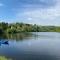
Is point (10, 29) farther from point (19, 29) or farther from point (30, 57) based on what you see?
point (30, 57)

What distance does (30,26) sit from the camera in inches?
351

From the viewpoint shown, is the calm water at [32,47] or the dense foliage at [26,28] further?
the dense foliage at [26,28]

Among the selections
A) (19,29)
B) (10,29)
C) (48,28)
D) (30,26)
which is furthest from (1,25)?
(48,28)

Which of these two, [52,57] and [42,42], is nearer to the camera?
[52,57]

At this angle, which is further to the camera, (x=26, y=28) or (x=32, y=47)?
(x=32, y=47)

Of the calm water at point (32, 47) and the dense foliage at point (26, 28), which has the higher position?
the dense foliage at point (26, 28)

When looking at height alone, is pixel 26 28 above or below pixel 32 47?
above

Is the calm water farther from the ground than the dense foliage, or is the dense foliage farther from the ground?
the dense foliage

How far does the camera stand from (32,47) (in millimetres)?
9953

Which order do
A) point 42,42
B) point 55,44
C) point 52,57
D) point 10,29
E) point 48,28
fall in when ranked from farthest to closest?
1. point 42,42
2. point 55,44
3. point 10,29
4. point 48,28
5. point 52,57

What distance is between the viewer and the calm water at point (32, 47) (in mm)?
8031

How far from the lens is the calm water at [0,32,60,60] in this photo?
803 centimetres

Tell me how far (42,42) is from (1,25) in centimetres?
313

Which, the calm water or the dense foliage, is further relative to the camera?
the dense foliage
